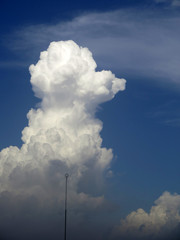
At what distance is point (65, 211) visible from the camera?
235 ft

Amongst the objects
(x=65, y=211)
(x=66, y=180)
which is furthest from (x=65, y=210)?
(x=66, y=180)

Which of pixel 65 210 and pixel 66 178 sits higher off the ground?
pixel 66 178

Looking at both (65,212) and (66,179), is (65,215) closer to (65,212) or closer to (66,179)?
(65,212)

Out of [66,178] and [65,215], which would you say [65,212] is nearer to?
[65,215]

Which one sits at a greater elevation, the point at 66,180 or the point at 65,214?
the point at 66,180

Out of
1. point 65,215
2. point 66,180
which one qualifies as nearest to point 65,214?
point 65,215

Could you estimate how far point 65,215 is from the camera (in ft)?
232

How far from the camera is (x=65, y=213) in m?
71.5

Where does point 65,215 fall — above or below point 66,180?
below

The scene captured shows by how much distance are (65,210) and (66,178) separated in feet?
48.2

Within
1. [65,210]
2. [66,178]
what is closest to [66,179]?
[66,178]

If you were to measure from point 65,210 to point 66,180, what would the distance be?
1365 cm

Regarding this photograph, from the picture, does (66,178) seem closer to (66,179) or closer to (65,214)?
(66,179)

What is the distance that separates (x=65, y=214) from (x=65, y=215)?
420 mm
